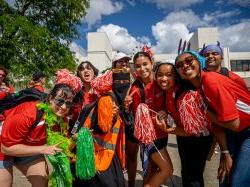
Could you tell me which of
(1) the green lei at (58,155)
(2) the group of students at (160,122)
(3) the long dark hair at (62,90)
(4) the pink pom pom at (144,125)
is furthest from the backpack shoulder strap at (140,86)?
(1) the green lei at (58,155)

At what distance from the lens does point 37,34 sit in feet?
49.4

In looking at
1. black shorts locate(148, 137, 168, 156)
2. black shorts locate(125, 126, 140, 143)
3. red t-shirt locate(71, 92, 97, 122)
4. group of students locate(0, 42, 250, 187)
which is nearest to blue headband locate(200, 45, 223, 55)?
group of students locate(0, 42, 250, 187)

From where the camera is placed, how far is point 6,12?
1569 centimetres

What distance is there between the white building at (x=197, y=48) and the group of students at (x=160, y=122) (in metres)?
43.9

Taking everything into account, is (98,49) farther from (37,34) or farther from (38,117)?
(38,117)

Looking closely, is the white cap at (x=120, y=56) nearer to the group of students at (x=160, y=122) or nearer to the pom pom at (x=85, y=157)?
the group of students at (x=160, y=122)

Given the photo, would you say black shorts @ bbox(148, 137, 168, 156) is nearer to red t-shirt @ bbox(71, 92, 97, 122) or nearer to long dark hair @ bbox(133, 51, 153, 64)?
red t-shirt @ bbox(71, 92, 97, 122)

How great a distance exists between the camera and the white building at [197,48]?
4972cm

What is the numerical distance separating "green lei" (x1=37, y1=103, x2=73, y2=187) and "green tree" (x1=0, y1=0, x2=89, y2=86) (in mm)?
12822

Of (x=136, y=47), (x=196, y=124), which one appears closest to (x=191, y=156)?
(x=196, y=124)

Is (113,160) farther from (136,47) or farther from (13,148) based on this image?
(136,47)

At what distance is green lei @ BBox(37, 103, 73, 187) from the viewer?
2.87m

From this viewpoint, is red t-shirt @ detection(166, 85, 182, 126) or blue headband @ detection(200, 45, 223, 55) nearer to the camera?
red t-shirt @ detection(166, 85, 182, 126)

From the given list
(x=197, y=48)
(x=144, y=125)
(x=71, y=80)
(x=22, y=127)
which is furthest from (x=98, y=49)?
(x=22, y=127)
